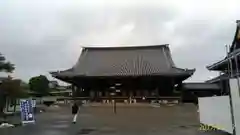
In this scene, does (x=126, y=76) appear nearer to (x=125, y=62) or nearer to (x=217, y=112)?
(x=125, y=62)

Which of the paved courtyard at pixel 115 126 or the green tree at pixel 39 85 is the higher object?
the green tree at pixel 39 85

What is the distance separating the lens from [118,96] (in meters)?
39.3

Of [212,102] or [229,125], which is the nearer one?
[229,125]

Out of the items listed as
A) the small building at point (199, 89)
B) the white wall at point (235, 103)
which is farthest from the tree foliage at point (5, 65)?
the small building at point (199, 89)

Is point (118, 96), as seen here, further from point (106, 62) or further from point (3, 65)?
point (3, 65)

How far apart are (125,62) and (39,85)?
28012mm

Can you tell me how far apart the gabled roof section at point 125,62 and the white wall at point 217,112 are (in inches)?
823

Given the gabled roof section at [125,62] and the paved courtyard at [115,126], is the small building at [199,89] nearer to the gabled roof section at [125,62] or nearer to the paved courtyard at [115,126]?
the gabled roof section at [125,62]

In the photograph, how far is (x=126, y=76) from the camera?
37094 mm

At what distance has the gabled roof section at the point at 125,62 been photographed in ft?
124

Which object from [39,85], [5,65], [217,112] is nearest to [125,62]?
[5,65]

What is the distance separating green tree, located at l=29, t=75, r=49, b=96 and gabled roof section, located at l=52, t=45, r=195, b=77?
2039cm

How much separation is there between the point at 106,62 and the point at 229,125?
32.7m

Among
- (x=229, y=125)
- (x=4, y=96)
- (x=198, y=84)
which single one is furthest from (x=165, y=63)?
(x=229, y=125)
